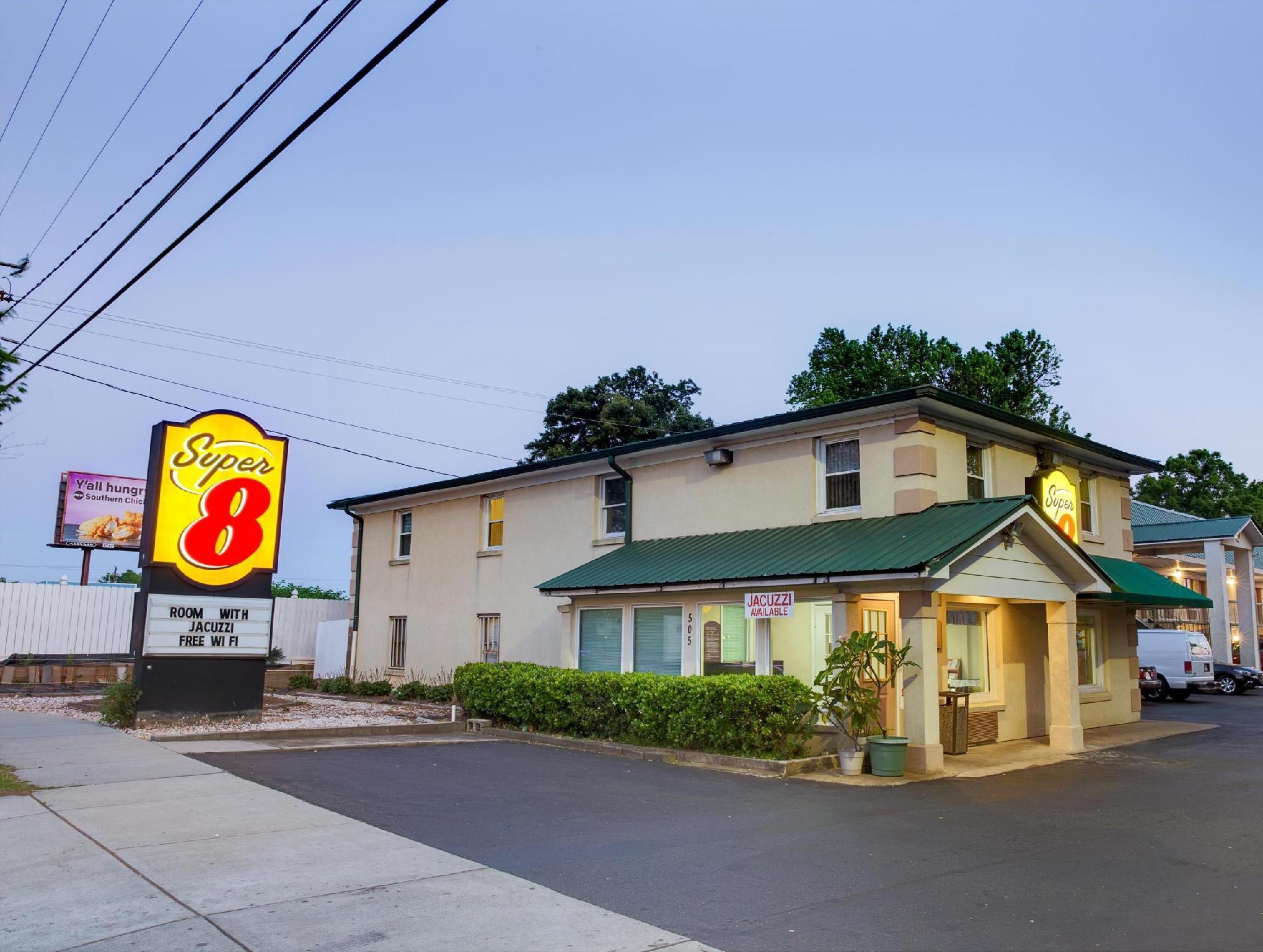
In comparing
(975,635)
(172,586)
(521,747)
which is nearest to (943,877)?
(521,747)

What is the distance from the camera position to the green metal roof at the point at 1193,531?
3803cm

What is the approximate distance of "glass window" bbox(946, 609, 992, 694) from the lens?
18.1 metres

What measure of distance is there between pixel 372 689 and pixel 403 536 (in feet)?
14.6

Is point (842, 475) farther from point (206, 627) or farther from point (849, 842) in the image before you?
point (206, 627)

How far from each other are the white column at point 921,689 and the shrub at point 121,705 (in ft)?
40.8

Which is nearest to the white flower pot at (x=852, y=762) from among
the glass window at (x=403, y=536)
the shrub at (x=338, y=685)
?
the shrub at (x=338, y=685)

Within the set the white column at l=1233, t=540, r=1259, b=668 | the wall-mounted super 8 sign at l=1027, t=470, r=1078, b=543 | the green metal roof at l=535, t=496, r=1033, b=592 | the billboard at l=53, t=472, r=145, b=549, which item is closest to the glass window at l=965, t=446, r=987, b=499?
the wall-mounted super 8 sign at l=1027, t=470, r=1078, b=543

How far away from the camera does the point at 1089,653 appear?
2212cm

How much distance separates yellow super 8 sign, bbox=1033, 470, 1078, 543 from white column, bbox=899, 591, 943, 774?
19.1 feet

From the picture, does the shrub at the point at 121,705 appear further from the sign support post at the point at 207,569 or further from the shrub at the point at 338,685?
the shrub at the point at 338,685

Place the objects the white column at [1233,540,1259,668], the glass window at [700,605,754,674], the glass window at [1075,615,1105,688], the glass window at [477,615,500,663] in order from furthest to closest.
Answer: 1. the white column at [1233,540,1259,668]
2. the glass window at [477,615,500,663]
3. the glass window at [1075,615,1105,688]
4. the glass window at [700,605,754,674]

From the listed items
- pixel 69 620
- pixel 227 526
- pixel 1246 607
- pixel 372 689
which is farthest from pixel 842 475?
pixel 1246 607

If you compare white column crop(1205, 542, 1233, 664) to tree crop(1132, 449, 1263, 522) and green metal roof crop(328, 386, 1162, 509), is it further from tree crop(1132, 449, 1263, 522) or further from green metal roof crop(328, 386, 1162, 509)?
tree crop(1132, 449, 1263, 522)

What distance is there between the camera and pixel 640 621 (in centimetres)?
1942
